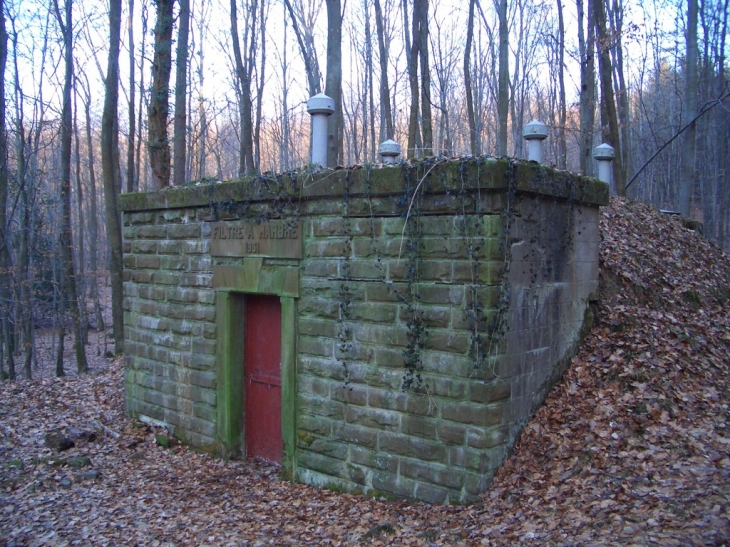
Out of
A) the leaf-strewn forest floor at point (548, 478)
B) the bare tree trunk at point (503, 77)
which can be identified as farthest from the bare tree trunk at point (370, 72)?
the leaf-strewn forest floor at point (548, 478)

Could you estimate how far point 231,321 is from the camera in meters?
6.93

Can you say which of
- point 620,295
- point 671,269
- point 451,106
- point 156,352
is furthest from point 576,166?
point 156,352

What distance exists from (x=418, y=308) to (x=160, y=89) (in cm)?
785

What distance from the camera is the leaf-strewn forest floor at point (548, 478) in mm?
4395

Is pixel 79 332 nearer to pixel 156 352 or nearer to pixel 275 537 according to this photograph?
pixel 156 352

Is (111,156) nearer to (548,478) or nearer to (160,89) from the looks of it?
(160,89)

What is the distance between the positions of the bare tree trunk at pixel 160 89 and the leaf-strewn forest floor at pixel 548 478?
5.11m

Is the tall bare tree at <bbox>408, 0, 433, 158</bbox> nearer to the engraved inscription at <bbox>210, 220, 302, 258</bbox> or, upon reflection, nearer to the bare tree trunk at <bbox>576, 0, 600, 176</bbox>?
the bare tree trunk at <bbox>576, 0, 600, 176</bbox>

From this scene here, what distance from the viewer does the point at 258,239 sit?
6.59 meters

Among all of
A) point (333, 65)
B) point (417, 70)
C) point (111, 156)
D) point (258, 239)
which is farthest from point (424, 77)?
point (258, 239)

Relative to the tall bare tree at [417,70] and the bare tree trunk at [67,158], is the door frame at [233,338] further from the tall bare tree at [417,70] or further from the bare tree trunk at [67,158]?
the bare tree trunk at [67,158]

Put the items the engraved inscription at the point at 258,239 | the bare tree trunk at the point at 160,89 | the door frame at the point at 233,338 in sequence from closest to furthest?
the engraved inscription at the point at 258,239 < the door frame at the point at 233,338 < the bare tree trunk at the point at 160,89

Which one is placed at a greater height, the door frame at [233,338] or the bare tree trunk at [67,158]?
the bare tree trunk at [67,158]

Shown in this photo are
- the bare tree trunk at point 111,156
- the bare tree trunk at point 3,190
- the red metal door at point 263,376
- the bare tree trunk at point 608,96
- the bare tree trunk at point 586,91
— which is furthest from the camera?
the bare tree trunk at point 3,190
